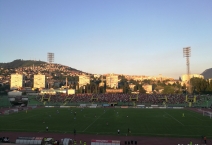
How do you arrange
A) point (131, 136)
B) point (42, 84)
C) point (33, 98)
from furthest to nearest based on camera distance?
point (42, 84)
point (33, 98)
point (131, 136)

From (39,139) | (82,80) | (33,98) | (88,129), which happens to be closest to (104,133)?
(88,129)

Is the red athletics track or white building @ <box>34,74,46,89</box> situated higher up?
white building @ <box>34,74,46,89</box>

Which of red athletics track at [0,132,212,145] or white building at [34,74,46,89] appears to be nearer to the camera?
red athletics track at [0,132,212,145]

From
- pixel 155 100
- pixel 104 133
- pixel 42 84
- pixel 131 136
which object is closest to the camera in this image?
pixel 131 136

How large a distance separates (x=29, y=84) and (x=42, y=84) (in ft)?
71.7

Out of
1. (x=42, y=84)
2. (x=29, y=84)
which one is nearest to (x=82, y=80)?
(x=42, y=84)

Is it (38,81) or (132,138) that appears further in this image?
(38,81)

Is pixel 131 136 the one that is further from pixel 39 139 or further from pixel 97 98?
pixel 97 98

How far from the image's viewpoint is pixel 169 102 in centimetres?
7038

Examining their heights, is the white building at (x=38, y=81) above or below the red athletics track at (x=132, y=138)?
above

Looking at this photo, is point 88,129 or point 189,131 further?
point 88,129

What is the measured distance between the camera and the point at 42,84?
7224 inches

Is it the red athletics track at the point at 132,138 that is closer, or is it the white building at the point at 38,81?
the red athletics track at the point at 132,138

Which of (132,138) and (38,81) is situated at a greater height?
(38,81)
